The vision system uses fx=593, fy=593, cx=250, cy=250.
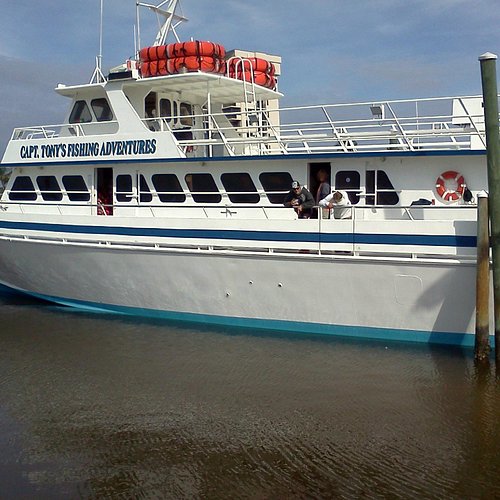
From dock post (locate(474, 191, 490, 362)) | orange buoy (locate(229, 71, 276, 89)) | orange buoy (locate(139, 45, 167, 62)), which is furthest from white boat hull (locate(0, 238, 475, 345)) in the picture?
orange buoy (locate(229, 71, 276, 89))

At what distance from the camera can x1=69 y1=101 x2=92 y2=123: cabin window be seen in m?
12.7

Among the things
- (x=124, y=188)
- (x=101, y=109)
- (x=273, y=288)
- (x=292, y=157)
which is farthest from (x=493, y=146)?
(x=101, y=109)

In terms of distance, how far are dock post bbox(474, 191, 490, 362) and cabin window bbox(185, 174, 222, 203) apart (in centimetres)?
470

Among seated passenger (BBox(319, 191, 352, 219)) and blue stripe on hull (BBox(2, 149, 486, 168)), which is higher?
blue stripe on hull (BBox(2, 149, 486, 168))

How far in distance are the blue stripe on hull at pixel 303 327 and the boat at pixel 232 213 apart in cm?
2

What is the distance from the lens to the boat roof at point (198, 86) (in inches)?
455

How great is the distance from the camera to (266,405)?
23.9 feet

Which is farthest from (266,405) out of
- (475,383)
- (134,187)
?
(134,187)

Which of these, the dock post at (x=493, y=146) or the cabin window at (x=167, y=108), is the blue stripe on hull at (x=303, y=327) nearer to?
the dock post at (x=493, y=146)

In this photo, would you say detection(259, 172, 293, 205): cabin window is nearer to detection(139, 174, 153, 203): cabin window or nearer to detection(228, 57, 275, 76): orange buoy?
detection(139, 174, 153, 203): cabin window

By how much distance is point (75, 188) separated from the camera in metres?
12.5

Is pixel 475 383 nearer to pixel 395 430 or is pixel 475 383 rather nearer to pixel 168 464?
pixel 395 430

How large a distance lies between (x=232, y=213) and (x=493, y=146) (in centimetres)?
460

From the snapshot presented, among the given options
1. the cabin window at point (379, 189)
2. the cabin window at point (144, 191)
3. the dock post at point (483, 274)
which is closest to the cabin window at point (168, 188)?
the cabin window at point (144, 191)
